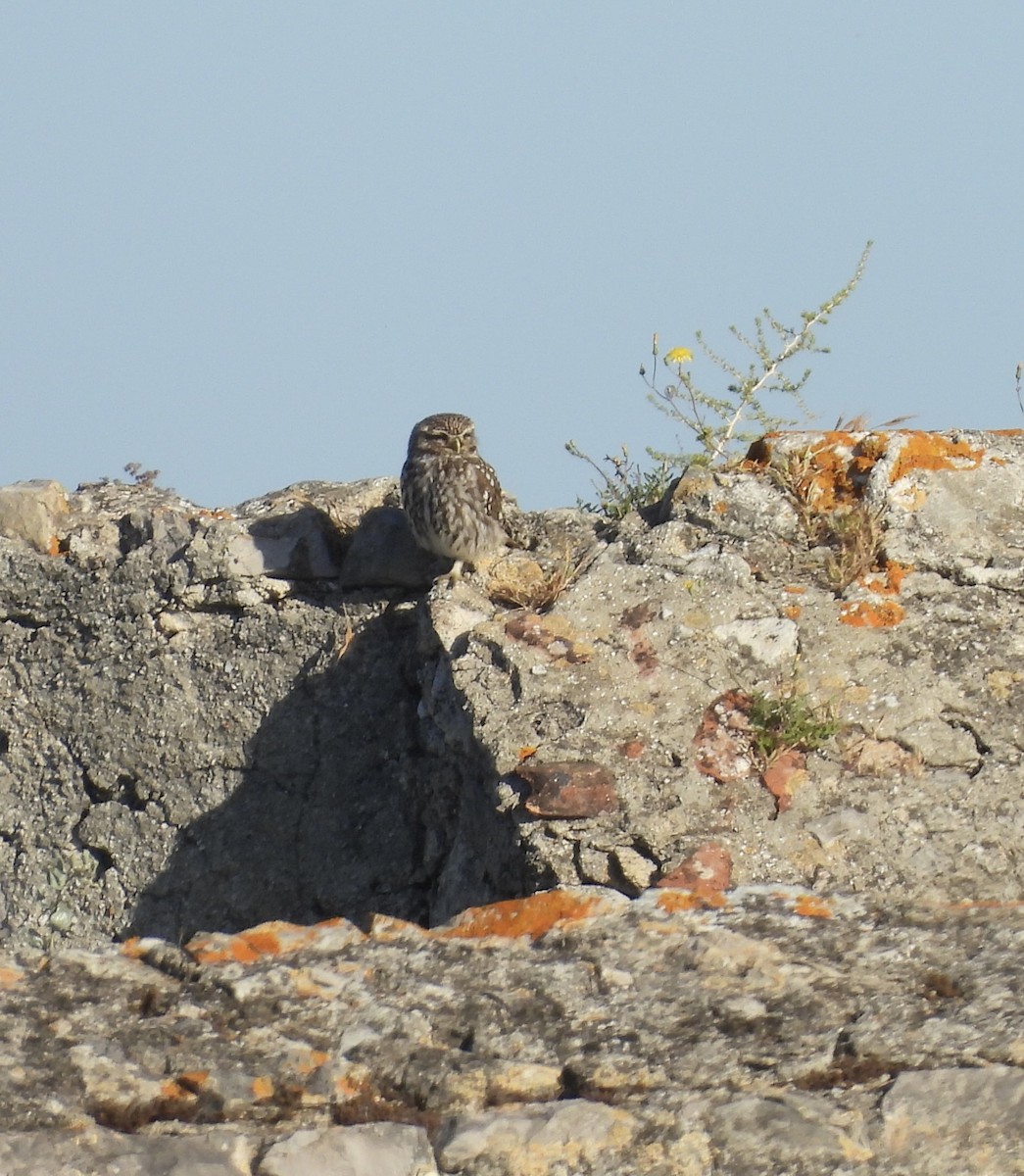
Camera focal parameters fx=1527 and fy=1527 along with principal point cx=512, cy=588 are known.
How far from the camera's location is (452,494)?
18.6ft

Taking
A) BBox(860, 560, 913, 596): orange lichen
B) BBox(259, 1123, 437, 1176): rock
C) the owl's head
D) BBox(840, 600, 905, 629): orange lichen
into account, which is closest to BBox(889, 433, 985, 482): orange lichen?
BBox(860, 560, 913, 596): orange lichen

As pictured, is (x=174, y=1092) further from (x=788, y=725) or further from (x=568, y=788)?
(x=788, y=725)

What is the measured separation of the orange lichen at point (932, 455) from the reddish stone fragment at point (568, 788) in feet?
5.41

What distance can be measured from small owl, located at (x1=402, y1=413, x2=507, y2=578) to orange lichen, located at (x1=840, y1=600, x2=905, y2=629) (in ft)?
4.32

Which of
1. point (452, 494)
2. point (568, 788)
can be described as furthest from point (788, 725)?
point (452, 494)

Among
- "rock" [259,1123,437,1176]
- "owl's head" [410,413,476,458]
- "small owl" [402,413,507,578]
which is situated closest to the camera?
"rock" [259,1123,437,1176]

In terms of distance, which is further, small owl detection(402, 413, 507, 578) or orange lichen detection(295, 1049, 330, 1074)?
small owl detection(402, 413, 507, 578)

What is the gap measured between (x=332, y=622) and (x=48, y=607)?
1.11 meters

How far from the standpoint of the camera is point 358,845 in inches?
210

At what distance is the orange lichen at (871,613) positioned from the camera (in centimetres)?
486

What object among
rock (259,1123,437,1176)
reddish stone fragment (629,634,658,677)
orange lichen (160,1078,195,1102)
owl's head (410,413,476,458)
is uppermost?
owl's head (410,413,476,458)

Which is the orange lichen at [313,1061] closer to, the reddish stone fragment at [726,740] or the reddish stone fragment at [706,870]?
the reddish stone fragment at [706,870]

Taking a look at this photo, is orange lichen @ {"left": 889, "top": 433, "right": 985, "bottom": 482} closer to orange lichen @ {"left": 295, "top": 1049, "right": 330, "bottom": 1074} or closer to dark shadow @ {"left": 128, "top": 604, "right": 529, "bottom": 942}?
dark shadow @ {"left": 128, "top": 604, "right": 529, "bottom": 942}

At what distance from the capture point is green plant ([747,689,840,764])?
4.44m
